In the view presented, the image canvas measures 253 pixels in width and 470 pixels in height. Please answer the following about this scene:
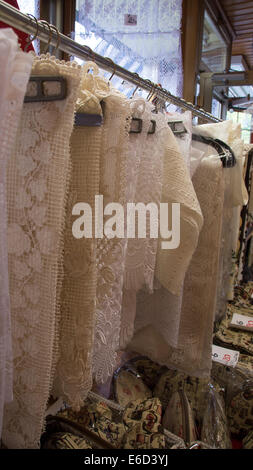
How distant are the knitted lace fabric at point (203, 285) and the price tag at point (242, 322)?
53 cm

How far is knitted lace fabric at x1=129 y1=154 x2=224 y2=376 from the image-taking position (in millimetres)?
1068

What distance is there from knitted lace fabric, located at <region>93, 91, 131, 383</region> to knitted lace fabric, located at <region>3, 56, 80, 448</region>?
4.5 inches

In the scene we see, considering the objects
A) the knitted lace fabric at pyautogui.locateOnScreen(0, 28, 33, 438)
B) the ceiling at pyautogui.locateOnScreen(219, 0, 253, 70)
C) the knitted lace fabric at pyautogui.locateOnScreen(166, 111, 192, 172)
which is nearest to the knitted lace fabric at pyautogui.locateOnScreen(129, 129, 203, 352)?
the knitted lace fabric at pyautogui.locateOnScreen(166, 111, 192, 172)

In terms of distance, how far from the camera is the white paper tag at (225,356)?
4.52ft

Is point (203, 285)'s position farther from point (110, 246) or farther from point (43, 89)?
point (43, 89)

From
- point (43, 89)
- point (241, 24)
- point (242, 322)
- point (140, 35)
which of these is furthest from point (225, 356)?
point (241, 24)

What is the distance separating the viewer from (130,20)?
189 cm

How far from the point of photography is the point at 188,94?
2.26 metres

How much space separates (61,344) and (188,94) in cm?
206

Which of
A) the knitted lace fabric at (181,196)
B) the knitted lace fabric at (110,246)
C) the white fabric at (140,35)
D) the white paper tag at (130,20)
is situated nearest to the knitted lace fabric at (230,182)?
the knitted lace fabric at (181,196)

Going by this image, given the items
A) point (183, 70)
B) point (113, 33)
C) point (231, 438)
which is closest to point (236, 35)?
point (183, 70)

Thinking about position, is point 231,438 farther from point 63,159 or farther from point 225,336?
point 63,159

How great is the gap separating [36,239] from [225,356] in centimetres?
116

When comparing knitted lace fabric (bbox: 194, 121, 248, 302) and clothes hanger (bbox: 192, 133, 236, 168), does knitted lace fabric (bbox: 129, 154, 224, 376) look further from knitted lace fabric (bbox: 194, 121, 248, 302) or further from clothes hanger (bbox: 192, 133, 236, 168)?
knitted lace fabric (bbox: 194, 121, 248, 302)
